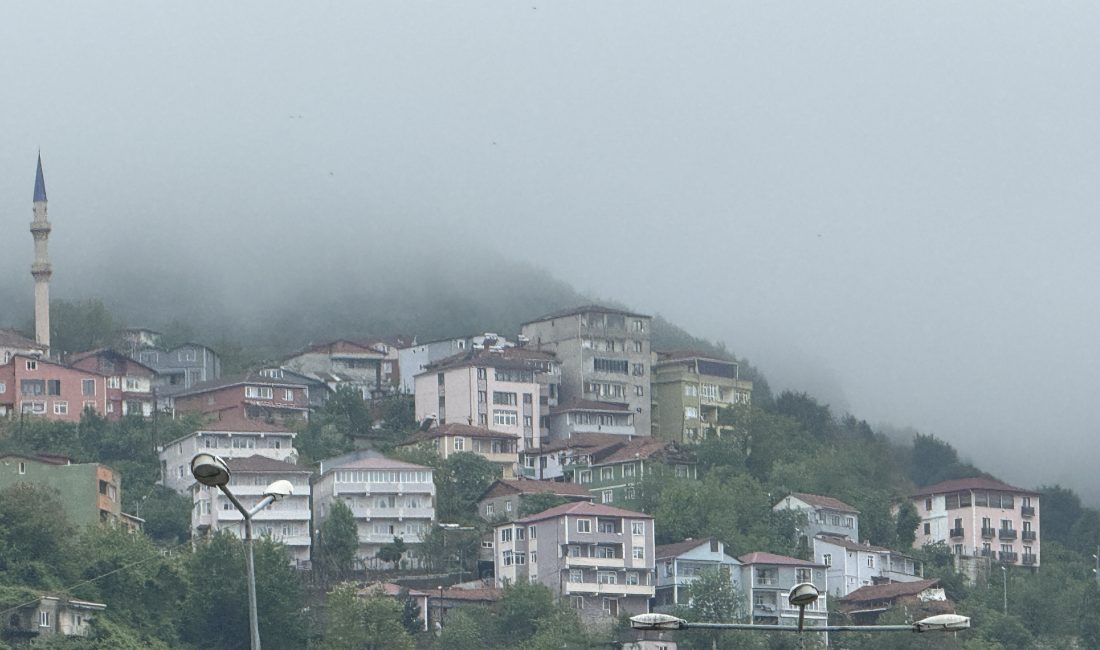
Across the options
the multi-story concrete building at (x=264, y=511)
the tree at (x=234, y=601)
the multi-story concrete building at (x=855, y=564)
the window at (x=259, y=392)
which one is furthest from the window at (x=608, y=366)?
the tree at (x=234, y=601)

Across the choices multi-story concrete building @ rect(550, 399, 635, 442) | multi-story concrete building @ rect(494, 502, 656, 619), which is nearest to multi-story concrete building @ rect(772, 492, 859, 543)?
multi-story concrete building @ rect(550, 399, 635, 442)

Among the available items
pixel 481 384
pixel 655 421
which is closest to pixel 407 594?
pixel 481 384

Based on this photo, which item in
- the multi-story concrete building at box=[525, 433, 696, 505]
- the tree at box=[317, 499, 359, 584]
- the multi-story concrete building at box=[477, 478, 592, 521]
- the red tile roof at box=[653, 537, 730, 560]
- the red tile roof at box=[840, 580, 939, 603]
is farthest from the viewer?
the multi-story concrete building at box=[525, 433, 696, 505]

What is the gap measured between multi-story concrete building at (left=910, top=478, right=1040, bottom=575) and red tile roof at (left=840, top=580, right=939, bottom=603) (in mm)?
19141

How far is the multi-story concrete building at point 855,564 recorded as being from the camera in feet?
381

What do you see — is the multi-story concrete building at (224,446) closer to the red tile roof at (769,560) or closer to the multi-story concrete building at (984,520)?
the red tile roof at (769,560)

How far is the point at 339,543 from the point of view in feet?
358

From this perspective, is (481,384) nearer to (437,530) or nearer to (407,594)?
(437,530)

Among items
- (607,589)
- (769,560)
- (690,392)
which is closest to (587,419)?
(690,392)

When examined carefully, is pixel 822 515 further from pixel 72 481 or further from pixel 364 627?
pixel 72 481


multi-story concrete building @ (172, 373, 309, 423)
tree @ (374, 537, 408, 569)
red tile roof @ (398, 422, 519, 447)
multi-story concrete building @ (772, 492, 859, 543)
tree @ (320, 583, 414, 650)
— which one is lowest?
tree @ (320, 583, 414, 650)

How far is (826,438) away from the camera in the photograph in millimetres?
145500

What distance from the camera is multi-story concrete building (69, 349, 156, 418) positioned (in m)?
129

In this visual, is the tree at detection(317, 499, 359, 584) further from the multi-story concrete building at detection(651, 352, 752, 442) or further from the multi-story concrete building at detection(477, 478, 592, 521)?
the multi-story concrete building at detection(651, 352, 752, 442)
